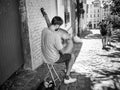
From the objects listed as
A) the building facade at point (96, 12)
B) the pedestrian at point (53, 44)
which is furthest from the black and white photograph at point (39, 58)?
the building facade at point (96, 12)

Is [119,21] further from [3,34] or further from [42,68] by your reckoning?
[3,34]

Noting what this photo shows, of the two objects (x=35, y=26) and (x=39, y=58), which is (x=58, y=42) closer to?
(x=35, y=26)

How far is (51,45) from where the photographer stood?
3916 mm

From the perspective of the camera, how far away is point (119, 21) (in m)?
17.8

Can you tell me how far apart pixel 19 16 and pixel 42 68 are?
2020 mm

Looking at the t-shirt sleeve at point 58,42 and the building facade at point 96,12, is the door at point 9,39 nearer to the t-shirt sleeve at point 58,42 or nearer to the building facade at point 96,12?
the t-shirt sleeve at point 58,42

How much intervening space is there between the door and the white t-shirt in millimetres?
1294

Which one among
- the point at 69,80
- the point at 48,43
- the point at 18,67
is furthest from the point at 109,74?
the point at 18,67

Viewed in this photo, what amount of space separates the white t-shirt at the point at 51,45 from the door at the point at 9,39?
4.25 feet

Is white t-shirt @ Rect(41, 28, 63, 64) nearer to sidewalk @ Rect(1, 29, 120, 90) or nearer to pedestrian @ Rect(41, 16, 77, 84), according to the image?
pedestrian @ Rect(41, 16, 77, 84)

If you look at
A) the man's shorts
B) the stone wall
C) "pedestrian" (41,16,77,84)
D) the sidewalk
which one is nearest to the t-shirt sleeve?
"pedestrian" (41,16,77,84)

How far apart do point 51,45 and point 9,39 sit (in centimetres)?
163

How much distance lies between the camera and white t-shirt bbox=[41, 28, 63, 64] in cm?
384

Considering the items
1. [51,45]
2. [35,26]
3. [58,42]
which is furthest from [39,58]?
[58,42]
